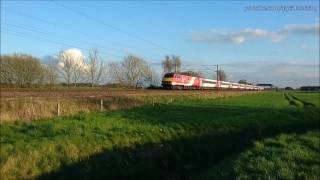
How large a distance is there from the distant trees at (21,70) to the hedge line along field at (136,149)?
3809 cm

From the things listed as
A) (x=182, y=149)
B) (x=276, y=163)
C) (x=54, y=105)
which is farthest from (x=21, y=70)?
(x=276, y=163)

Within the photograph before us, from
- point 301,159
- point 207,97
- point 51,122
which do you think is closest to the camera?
point 301,159

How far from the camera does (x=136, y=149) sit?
70.5 feet

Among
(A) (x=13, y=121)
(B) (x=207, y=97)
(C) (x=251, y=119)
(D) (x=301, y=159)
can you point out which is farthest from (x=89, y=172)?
(B) (x=207, y=97)

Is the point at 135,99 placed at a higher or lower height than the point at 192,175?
higher

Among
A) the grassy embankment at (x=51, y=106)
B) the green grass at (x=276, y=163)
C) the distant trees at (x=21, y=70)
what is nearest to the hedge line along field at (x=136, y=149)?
the green grass at (x=276, y=163)

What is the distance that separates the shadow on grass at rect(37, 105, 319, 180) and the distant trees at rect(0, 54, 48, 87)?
111 feet

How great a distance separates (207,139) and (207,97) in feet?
121

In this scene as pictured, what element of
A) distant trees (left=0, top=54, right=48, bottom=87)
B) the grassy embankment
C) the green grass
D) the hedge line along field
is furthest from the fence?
distant trees (left=0, top=54, right=48, bottom=87)

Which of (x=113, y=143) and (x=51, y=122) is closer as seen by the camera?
(x=113, y=143)

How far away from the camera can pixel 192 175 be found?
20.2m

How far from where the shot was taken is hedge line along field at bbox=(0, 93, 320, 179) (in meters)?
17.0

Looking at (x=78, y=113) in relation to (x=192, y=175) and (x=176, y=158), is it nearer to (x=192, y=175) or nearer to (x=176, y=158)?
(x=176, y=158)

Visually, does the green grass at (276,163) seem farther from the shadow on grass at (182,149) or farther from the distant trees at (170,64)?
the distant trees at (170,64)
